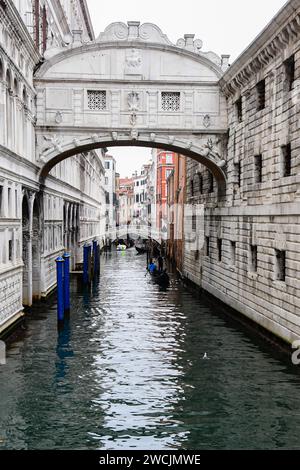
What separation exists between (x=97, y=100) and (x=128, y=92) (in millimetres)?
1140

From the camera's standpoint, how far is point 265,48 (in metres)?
18.1

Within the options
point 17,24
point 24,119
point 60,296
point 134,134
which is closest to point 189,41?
point 134,134

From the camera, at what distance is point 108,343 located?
18016 mm

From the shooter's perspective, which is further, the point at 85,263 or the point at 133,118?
the point at 85,263

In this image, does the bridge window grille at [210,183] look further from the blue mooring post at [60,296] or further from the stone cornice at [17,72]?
the blue mooring post at [60,296]

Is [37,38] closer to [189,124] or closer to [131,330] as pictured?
[189,124]

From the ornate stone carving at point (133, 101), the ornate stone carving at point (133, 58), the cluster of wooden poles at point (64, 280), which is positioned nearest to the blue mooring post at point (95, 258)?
the cluster of wooden poles at point (64, 280)

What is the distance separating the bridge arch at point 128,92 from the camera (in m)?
22.5

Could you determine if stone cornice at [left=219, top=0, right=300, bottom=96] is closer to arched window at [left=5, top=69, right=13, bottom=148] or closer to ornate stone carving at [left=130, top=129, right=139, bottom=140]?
ornate stone carving at [left=130, top=129, right=139, bottom=140]

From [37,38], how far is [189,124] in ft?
20.9

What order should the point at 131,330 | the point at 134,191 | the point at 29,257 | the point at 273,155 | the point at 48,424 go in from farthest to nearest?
1. the point at 134,191
2. the point at 29,257
3. the point at 131,330
4. the point at 273,155
5. the point at 48,424

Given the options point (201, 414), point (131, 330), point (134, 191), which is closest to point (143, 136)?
point (131, 330)

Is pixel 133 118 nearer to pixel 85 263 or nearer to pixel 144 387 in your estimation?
pixel 85 263

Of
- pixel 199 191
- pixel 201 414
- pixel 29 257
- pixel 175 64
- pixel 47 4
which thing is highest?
pixel 47 4
